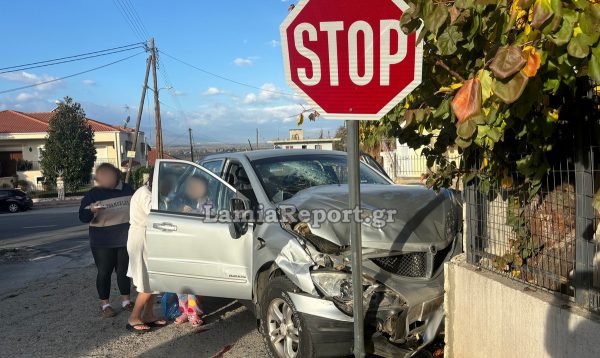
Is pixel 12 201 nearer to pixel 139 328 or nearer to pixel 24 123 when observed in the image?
pixel 24 123

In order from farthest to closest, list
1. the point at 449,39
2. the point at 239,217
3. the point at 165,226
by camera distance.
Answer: the point at 165,226
the point at 239,217
the point at 449,39

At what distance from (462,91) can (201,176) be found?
13.3 feet

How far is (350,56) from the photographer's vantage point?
2457 mm

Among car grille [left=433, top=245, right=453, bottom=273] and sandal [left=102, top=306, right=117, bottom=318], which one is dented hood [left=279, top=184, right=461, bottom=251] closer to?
car grille [left=433, top=245, right=453, bottom=273]

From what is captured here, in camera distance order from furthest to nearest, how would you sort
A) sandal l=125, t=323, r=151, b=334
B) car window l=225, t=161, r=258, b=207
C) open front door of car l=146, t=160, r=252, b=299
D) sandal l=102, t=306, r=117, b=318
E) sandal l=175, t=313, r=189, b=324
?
sandal l=102, t=306, r=117, b=318 → sandal l=175, t=313, r=189, b=324 → sandal l=125, t=323, r=151, b=334 → car window l=225, t=161, r=258, b=207 → open front door of car l=146, t=160, r=252, b=299

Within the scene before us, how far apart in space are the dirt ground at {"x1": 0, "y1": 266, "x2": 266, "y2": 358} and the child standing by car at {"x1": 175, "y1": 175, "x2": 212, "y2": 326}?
12cm

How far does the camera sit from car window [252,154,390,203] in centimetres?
495

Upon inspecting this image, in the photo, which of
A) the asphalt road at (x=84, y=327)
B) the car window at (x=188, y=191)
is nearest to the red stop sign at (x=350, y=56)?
the car window at (x=188, y=191)

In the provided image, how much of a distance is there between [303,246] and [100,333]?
8.99 feet

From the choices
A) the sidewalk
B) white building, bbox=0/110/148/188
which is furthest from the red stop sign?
white building, bbox=0/110/148/188

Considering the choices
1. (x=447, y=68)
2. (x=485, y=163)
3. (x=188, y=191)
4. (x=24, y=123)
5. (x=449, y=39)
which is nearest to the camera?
(x=449, y=39)

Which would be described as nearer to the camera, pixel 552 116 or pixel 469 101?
pixel 469 101

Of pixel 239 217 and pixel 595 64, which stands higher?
pixel 595 64

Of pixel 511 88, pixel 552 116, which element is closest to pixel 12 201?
pixel 552 116
